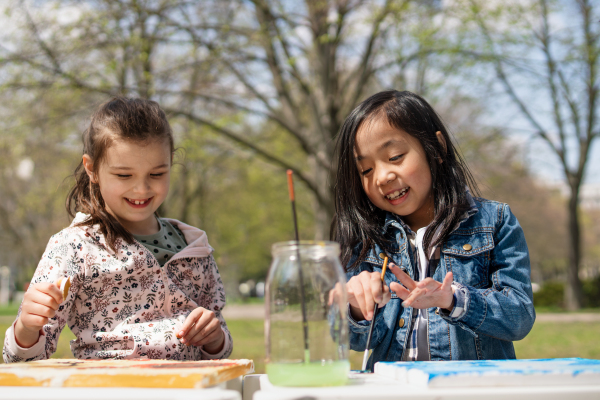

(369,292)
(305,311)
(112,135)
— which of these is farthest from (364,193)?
(305,311)

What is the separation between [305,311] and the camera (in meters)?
1.08

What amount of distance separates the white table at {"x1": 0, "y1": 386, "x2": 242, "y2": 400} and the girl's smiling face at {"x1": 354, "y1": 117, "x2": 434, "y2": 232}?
1.13 m

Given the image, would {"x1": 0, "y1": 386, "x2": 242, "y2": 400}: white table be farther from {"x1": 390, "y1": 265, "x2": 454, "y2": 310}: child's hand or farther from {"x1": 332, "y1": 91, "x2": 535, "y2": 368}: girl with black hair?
{"x1": 332, "y1": 91, "x2": 535, "y2": 368}: girl with black hair

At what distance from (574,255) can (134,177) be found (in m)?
16.0

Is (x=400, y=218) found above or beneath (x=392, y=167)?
beneath

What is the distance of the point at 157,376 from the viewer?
39.2 inches

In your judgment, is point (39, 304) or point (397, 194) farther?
point (397, 194)

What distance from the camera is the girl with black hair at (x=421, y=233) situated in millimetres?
1821

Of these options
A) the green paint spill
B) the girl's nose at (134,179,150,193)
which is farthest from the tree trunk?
the green paint spill

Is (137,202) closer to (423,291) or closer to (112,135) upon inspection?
(112,135)

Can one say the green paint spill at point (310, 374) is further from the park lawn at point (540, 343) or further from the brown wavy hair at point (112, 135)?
the park lawn at point (540, 343)

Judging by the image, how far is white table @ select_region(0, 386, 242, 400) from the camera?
0.92m

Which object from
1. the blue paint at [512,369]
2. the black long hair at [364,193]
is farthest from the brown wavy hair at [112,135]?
the blue paint at [512,369]

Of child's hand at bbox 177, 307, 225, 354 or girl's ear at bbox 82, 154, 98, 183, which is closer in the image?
child's hand at bbox 177, 307, 225, 354
